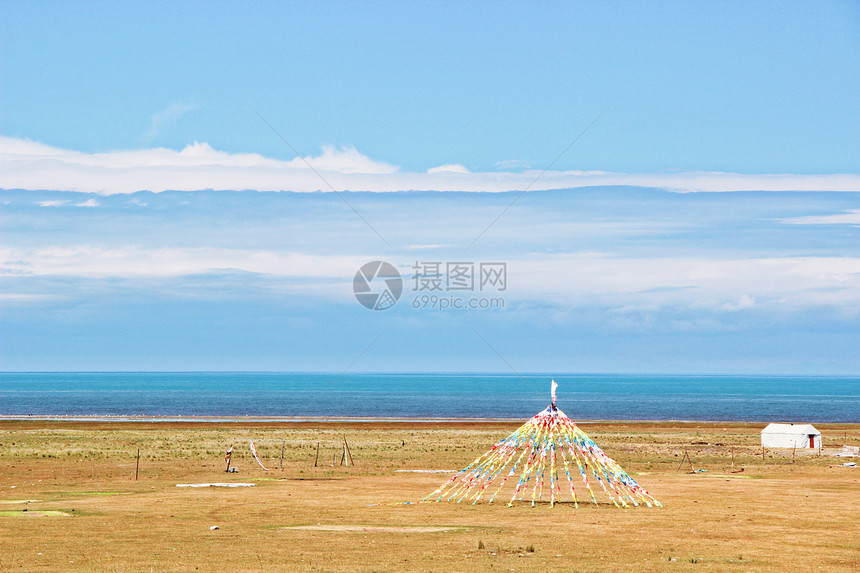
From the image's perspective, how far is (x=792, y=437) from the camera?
72.3 metres

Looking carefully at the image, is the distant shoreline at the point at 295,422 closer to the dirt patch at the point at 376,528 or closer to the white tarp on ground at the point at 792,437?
the white tarp on ground at the point at 792,437

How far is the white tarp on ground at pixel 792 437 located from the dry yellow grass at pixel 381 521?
12.9m

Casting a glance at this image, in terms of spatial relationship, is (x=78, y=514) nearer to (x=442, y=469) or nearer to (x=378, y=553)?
(x=378, y=553)

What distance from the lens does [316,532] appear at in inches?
1088

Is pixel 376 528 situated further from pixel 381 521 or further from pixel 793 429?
pixel 793 429

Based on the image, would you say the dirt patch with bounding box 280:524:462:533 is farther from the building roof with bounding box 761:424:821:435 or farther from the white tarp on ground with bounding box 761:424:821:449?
the building roof with bounding box 761:424:821:435

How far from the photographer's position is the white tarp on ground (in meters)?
71.8

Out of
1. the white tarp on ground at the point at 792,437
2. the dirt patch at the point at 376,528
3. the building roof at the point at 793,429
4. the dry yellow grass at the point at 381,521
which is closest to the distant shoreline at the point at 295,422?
the building roof at the point at 793,429

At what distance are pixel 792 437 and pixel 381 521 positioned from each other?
168ft

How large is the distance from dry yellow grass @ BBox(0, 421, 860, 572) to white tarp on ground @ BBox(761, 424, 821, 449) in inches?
508

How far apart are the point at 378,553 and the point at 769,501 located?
19701mm

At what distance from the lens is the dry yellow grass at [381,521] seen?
75.3 feet

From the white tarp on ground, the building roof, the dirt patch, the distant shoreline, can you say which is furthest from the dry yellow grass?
the distant shoreline

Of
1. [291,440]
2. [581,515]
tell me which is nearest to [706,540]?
[581,515]
